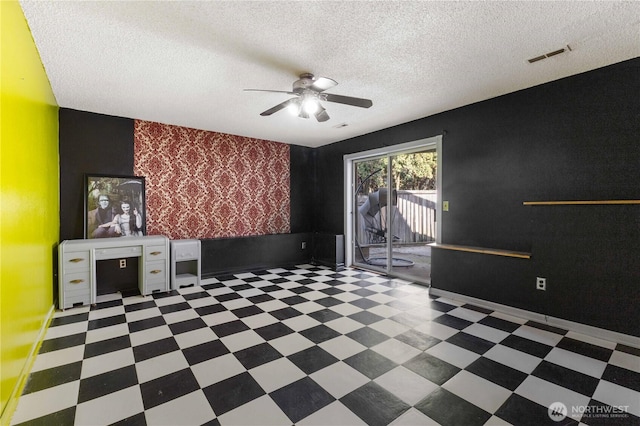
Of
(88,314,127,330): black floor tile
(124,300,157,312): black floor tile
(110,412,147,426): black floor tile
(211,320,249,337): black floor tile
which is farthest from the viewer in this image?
(124,300,157,312): black floor tile

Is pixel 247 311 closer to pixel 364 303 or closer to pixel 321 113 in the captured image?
pixel 364 303

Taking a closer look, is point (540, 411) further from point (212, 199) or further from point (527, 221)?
point (212, 199)

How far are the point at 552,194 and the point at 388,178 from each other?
237cm

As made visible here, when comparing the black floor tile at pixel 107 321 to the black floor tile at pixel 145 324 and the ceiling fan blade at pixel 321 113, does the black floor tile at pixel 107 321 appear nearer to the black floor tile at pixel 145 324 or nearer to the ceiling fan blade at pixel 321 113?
the black floor tile at pixel 145 324

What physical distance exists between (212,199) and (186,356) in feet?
10.4

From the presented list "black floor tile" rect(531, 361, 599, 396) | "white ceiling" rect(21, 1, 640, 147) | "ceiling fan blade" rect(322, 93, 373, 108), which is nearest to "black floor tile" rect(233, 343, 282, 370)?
"black floor tile" rect(531, 361, 599, 396)

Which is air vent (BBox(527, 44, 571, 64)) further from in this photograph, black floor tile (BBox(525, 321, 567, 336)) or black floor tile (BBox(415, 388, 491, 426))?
black floor tile (BBox(415, 388, 491, 426))

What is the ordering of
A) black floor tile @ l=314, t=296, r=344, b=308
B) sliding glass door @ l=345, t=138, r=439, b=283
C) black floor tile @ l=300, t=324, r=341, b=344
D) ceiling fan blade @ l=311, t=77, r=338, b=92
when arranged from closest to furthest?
ceiling fan blade @ l=311, t=77, r=338, b=92 → black floor tile @ l=300, t=324, r=341, b=344 → black floor tile @ l=314, t=296, r=344, b=308 → sliding glass door @ l=345, t=138, r=439, b=283

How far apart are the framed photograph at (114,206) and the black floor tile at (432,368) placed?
4.08m

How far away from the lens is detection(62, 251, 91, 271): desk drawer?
331 centimetres

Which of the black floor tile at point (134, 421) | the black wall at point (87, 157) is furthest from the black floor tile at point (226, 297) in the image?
the black floor tile at point (134, 421)

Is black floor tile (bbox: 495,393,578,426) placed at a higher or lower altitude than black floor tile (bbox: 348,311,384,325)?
lower

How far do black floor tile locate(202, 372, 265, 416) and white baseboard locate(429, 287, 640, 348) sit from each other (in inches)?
110

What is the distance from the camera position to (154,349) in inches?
94.7
